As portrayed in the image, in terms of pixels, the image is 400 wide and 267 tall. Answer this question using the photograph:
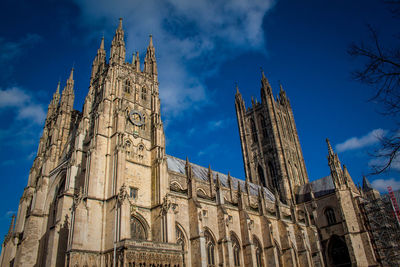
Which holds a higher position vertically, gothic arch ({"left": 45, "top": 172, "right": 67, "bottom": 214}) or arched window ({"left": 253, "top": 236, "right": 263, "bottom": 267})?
gothic arch ({"left": 45, "top": 172, "right": 67, "bottom": 214})

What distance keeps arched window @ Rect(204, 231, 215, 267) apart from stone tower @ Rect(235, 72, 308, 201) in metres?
24.7

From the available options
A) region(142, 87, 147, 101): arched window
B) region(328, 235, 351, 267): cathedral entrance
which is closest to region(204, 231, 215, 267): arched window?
region(142, 87, 147, 101): arched window

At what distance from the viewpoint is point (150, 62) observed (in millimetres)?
40625

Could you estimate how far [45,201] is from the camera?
32562 millimetres

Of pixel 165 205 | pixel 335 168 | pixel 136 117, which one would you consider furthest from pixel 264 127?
pixel 165 205

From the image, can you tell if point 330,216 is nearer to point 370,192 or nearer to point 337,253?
point 337,253

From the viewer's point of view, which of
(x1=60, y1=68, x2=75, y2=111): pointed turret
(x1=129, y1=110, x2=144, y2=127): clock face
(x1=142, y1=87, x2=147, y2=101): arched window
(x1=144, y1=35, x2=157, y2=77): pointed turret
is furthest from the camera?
(x1=60, y1=68, x2=75, y2=111): pointed turret

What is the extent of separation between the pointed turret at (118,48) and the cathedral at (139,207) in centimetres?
13

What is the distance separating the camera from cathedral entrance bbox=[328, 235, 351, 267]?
1654 inches

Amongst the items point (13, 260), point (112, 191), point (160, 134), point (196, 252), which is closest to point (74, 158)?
point (112, 191)

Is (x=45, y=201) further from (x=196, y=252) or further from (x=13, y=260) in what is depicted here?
(x=196, y=252)

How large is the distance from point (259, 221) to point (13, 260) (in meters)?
26.8

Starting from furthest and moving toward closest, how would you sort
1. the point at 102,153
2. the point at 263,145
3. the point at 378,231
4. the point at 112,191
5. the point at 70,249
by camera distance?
1. the point at 263,145
2. the point at 378,231
3. the point at 102,153
4. the point at 112,191
5. the point at 70,249

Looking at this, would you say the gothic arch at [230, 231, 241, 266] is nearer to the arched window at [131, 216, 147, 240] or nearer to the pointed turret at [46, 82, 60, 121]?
the arched window at [131, 216, 147, 240]
